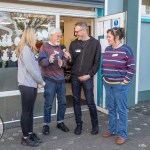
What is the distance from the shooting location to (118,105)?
4.06 m

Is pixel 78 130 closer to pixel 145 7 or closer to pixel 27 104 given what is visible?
pixel 27 104

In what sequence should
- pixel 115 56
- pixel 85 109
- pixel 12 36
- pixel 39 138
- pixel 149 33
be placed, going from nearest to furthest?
pixel 115 56
pixel 39 138
pixel 12 36
pixel 85 109
pixel 149 33

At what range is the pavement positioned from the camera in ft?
13.1

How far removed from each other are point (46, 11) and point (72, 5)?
0.55 meters

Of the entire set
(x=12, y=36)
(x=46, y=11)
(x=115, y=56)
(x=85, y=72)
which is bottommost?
(x=85, y=72)

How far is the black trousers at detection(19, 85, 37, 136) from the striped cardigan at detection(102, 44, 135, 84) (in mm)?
1169

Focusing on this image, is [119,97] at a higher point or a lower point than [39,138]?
higher

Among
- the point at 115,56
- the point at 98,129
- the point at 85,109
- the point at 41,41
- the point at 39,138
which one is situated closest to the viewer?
the point at 115,56

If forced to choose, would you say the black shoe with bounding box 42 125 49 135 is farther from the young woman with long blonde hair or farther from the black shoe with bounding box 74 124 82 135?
the young woman with long blonde hair

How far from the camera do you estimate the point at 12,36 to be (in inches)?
195

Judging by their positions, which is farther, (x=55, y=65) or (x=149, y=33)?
(x=149, y=33)

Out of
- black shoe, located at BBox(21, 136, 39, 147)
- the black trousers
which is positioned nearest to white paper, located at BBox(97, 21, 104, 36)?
the black trousers

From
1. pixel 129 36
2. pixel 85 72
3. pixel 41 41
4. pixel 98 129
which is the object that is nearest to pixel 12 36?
pixel 41 41

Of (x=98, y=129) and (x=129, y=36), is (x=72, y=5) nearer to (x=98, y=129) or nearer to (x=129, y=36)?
(x=129, y=36)
